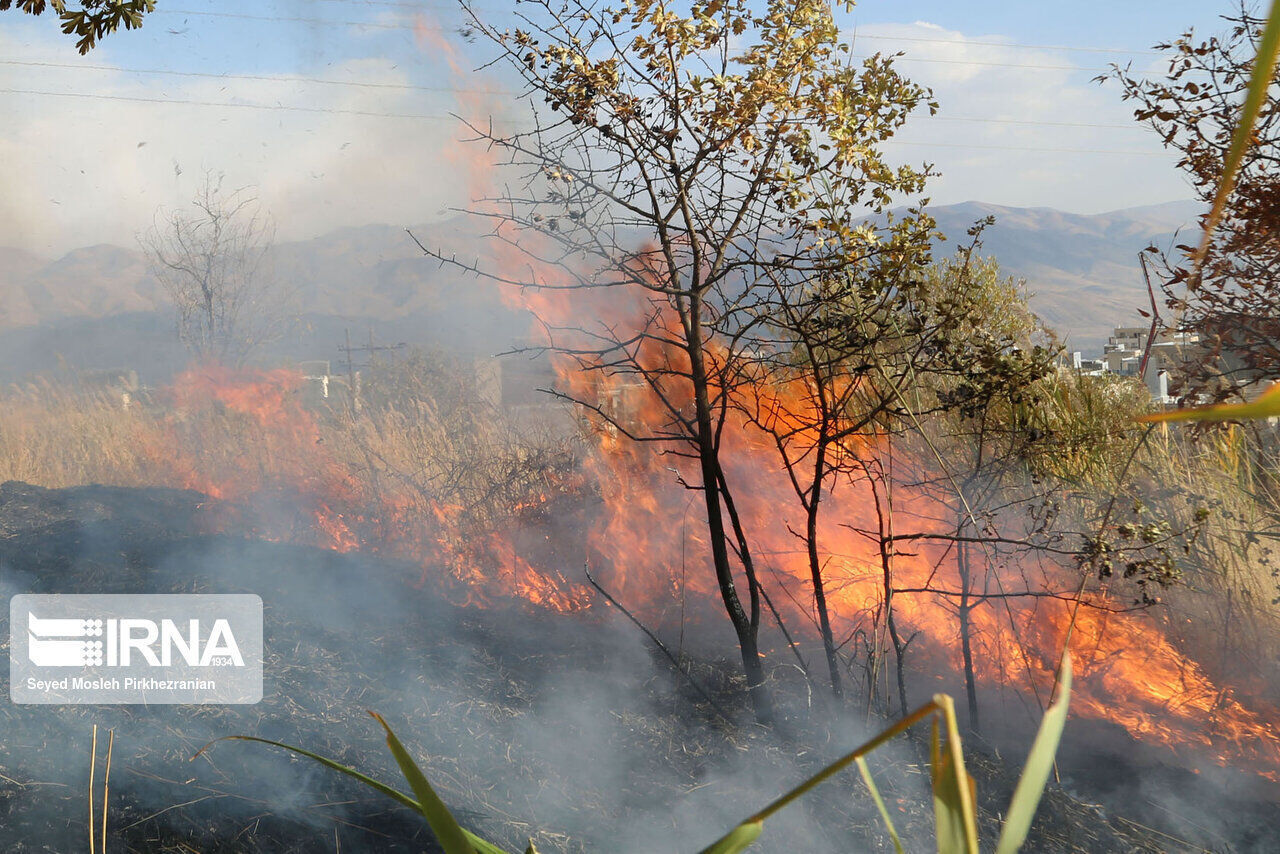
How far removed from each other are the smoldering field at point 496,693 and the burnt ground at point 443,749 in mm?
13

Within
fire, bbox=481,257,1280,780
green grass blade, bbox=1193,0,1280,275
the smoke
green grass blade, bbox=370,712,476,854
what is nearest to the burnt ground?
the smoke

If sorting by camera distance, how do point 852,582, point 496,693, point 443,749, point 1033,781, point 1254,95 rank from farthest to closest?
point 852,582
point 496,693
point 443,749
point 1033,781
point 1254,95

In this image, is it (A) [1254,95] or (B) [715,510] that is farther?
(B) [715,510]

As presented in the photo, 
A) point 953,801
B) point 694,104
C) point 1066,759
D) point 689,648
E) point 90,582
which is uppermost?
point 694,104

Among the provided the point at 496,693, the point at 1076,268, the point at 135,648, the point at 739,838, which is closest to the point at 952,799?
the point at 739,838

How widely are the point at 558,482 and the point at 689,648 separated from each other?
179cm

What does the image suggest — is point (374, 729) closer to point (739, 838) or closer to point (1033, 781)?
point (739, 838)

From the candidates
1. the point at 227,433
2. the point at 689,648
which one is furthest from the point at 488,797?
the point at 227,433

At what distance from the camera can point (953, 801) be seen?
1.97 ft

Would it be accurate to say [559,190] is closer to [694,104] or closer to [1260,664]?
[694,104]

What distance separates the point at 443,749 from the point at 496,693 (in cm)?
54

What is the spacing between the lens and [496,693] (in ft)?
14.4

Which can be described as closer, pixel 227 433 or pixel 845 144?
pixel 845 144

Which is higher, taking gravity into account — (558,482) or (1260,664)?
(558,482)
